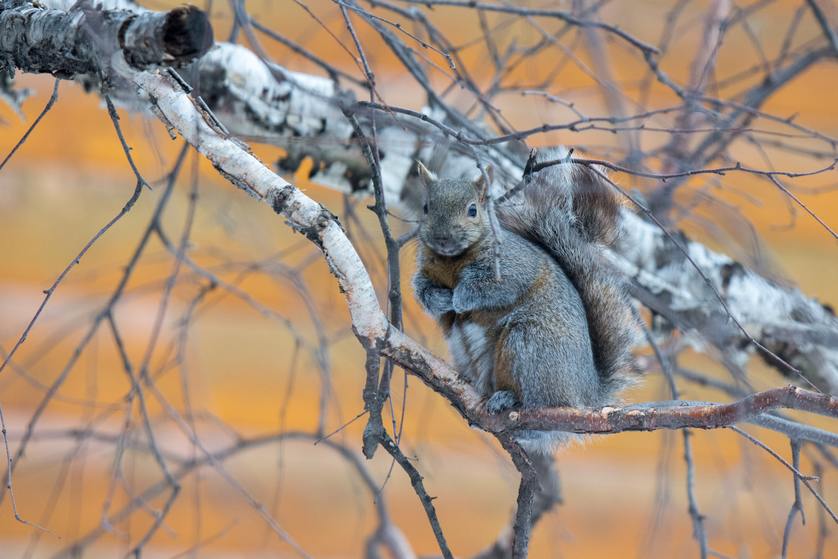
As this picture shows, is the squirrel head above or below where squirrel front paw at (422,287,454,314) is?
above

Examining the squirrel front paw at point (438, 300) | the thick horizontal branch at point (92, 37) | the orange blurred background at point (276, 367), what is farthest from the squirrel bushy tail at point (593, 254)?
the orange blurred background at point (276, 367)

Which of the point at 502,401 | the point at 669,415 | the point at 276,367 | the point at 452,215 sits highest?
the point at 276,367

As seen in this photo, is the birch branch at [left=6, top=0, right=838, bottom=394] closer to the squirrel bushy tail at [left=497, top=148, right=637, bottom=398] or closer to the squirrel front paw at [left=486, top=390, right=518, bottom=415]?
the squirrel bushy tail at [left=497, top=148, right=637, bottom=398]

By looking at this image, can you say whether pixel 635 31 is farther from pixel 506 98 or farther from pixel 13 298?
pixel 13 298

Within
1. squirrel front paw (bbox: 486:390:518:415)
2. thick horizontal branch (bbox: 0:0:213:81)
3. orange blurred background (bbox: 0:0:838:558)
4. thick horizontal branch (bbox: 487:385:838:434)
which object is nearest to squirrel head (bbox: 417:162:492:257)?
squirrel front paw (bbox: 486:390:518:415)

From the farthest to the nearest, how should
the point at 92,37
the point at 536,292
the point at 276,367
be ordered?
the point at 276,367, the point at 536,292, the point at 92,37

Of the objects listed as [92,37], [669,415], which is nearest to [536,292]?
[669,415]

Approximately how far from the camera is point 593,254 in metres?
1.16

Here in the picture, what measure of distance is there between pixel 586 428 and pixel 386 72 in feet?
5.16

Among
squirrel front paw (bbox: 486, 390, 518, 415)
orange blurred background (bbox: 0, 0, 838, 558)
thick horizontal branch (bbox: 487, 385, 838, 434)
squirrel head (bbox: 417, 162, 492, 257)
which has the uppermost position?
orange blurred background (bbox: 0, 0, 838, 558)

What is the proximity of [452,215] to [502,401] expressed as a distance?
0.27m

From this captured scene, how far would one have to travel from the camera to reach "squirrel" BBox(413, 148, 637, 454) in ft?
3.46

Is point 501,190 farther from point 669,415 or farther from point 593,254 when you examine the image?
point 669,415

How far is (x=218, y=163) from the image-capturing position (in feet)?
2.48
